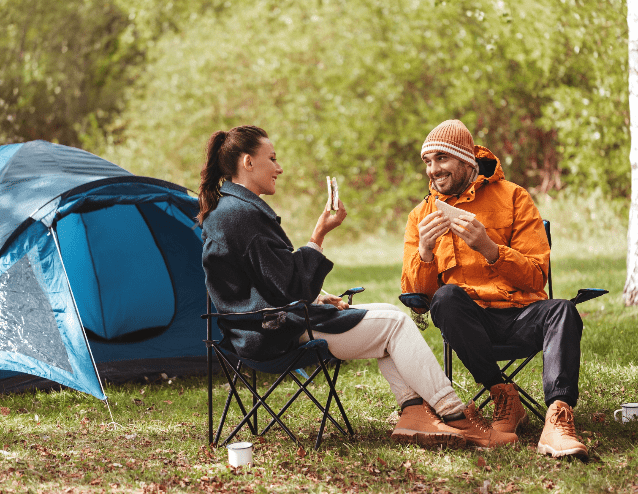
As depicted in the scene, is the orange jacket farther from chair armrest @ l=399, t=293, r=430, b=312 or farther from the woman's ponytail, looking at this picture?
the woman's ponytail

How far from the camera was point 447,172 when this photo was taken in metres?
3.31

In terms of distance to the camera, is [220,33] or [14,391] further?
[220,33]

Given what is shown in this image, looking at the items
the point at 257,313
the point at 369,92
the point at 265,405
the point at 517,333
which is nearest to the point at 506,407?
the point at 517,333

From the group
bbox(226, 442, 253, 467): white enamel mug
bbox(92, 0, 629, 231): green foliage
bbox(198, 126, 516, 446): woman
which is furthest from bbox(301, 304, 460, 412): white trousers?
bbox(92, 0, 629, 231): green foliage

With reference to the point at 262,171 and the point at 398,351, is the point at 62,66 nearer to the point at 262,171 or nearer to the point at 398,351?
the point at 262,171

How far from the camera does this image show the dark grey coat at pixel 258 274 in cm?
293

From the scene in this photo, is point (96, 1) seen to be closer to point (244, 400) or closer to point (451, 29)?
point (451, 29)

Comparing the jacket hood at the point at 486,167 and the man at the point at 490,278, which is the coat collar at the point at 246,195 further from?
the jacket hood at the point at 486,167

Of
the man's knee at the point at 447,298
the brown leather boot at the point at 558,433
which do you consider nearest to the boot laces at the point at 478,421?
the brown leather boot at the point at 558,433

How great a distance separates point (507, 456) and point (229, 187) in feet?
5.05

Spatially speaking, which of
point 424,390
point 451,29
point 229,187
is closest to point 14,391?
point 229,187

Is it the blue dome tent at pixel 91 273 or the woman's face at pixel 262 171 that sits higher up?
the woman's face at pixel 262 171

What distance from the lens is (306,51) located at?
13109mm

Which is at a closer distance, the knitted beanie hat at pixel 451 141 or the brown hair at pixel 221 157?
the brown hair at pixel 221 157
